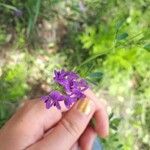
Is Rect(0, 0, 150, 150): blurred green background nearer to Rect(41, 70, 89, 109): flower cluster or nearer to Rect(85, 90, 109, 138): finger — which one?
Rect(85, 90, 109, 138): finger

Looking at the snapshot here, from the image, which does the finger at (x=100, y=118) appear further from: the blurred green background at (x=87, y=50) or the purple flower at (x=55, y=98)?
the blurred green background at (x=87, y=50)

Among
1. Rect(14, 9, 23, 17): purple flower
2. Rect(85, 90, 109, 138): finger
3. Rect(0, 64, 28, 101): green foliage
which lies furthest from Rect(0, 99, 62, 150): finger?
Rect(14, 9, 23, 17): purple flower

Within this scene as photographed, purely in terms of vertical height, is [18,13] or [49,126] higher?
[18,13]

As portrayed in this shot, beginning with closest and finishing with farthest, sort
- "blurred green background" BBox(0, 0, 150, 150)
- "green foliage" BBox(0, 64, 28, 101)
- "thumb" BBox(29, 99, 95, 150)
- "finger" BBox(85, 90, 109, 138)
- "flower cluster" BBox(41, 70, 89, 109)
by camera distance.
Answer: "flower cluster" BBox(41, 70, 89, 109) < "thumb" BBox(29, 99, 95, 150) < "finger" BBox(85, 90, 109, 138) < "green foliage" BBox(0, 64, 28, 101) < "blurred green background" BBox(0, 0, 150, 150)

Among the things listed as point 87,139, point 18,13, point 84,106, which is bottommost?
point 87,139

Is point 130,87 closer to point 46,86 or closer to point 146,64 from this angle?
point 146,64

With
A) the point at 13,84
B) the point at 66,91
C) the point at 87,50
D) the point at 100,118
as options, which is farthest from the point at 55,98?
the point at 87,50

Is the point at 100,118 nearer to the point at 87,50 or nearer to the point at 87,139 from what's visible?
the point at 87,139
